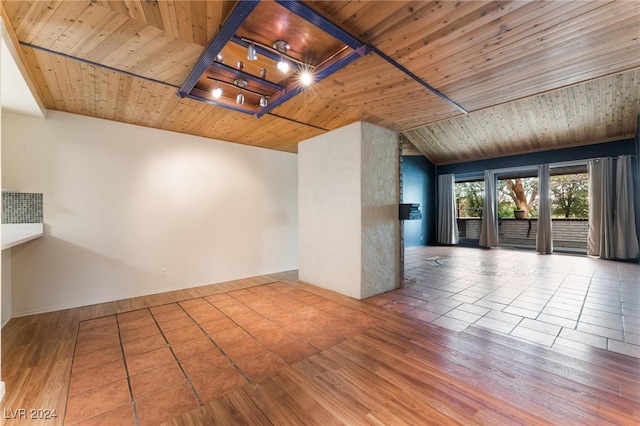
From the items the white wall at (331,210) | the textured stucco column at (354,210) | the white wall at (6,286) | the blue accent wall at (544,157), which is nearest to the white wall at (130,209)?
the white wall at (6,286)

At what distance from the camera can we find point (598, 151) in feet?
22.0

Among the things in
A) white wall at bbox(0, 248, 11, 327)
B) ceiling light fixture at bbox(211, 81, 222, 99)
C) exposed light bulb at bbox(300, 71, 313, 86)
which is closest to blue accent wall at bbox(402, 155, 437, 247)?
exposed light bulb at bbox(300, 71, 313, 86)

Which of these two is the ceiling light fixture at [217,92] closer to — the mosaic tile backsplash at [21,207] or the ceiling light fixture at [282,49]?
the ceiling light fixture at [282,49]

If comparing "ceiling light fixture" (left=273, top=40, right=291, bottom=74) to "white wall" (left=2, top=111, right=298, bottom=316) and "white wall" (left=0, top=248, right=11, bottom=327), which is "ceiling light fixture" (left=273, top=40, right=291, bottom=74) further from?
"white wall" (left=0, top=248, right=11, bottom=327)

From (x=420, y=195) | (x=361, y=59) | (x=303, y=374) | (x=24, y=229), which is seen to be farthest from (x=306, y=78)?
(x=420, y=195)

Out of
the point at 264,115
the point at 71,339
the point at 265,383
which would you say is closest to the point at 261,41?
the point at 264,115

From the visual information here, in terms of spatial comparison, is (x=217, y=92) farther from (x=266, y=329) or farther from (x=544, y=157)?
(x=544, y=157)

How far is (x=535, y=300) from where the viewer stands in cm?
354

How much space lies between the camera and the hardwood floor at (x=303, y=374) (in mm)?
1582

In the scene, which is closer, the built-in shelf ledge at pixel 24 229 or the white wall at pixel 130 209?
the built-in shelf ledge at pixel 24 229

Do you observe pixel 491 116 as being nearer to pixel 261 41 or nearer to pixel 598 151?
pixel 598 151

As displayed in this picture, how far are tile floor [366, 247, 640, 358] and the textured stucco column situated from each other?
0.51m

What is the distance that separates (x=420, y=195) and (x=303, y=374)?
8603 millimetres

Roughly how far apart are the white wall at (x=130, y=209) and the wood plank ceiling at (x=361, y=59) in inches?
16.6
